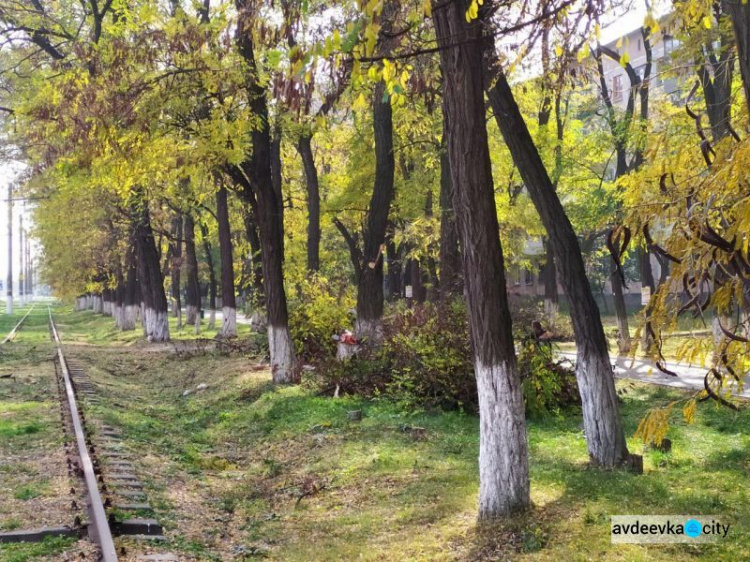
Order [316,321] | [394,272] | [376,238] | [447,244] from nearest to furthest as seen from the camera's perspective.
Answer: [376,238] → [447,244] → [316,321] → [394,272]

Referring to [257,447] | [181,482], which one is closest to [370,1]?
[181,482]

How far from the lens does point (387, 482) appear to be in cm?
945

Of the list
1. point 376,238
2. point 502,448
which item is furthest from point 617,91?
point 376,238

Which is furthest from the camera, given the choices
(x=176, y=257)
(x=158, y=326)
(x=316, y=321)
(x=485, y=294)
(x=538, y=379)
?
(x=176, y=257)

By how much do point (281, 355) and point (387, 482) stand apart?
8356mm

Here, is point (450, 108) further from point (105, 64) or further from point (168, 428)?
point (105, 64)

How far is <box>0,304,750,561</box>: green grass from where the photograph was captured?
23.5 ft

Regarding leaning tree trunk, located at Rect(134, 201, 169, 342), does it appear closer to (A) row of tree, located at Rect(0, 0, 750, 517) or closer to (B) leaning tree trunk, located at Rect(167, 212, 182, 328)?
(A) row of tree, located at Rect(0, 0, 750, 517)

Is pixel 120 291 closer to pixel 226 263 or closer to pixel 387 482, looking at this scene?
pixel 226 263

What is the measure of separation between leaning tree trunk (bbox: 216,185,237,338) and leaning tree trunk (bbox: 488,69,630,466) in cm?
2068

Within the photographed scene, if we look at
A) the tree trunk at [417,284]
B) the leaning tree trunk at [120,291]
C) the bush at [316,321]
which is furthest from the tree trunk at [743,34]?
the leaning tree trunk at [120,291]

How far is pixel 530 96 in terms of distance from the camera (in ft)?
87.1

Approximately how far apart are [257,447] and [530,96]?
17.4 m

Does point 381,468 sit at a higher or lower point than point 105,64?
lower
